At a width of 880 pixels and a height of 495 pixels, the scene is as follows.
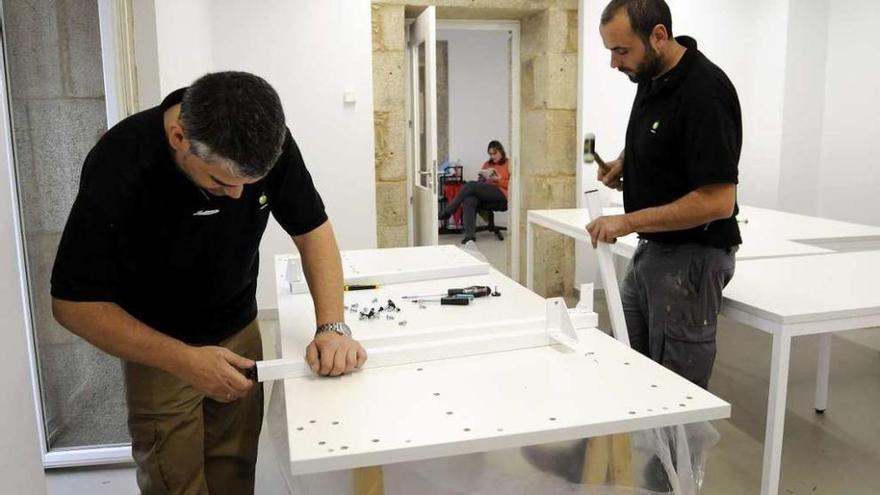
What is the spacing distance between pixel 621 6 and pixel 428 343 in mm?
1090

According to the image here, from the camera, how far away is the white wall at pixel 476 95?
8117 millimetres

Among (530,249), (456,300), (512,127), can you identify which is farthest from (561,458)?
(512,127)

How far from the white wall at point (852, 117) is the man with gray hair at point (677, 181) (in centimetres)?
347

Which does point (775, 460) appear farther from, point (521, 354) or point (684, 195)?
point (521, 354)

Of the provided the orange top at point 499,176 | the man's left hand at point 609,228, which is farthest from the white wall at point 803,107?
the man's left hand at point 609,228

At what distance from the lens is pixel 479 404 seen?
117cm

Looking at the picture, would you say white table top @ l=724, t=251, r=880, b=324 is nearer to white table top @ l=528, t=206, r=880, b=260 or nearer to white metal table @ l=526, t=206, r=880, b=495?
white metal table @ l=526, t=206, r=880, b=495

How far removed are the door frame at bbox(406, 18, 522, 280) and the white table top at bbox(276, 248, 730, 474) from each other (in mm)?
3399

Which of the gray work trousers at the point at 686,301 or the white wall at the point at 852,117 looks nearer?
the gray work trousers at the point at 686,301

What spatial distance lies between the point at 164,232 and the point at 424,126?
335 cm

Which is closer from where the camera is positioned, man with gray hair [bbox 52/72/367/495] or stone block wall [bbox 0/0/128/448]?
man with gray hair [bbox 52/72/367/495]

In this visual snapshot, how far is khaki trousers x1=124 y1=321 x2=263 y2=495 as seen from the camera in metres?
1.49

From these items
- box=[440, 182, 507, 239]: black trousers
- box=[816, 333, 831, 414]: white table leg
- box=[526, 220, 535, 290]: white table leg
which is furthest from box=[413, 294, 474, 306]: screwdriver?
box=[440, 182, 507, 239]: black trousers

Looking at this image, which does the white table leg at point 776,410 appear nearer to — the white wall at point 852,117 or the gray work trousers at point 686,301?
the gray work trousers at point 686,301
